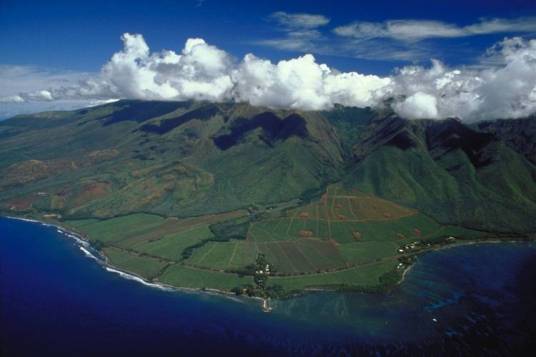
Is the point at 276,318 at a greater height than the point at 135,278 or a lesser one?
lesser

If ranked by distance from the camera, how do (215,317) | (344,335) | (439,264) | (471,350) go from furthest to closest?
(439,264) < (215,317) < (344,335) < (471,350)

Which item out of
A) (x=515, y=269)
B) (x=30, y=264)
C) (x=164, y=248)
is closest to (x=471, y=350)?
(x=515, y=269)

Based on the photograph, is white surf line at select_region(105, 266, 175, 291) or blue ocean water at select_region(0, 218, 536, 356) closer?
blue ocean water at select_region(0, 218, 536, 356)

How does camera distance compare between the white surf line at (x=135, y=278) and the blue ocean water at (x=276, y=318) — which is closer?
the blue ocean water at (x=276, y=318)

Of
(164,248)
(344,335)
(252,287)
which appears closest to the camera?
(344,335)

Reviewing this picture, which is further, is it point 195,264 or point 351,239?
point 351,239

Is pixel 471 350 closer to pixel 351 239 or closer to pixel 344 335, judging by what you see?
pixel 344 335

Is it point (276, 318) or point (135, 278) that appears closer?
point (276, 318)

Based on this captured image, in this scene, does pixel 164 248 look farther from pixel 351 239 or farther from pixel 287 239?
pixel 351 239
